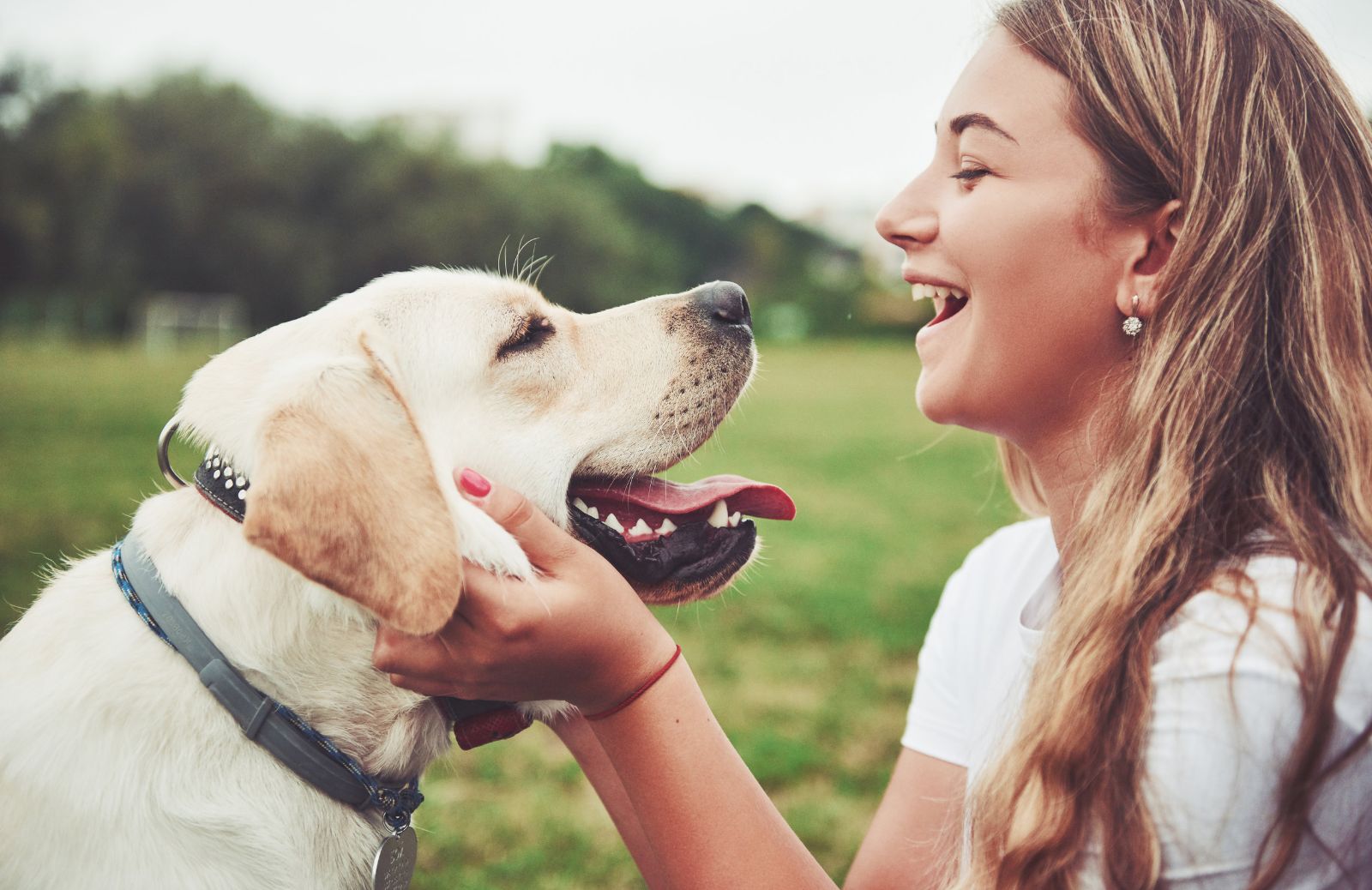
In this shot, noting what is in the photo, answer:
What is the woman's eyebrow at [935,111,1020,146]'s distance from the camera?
1.99 metres

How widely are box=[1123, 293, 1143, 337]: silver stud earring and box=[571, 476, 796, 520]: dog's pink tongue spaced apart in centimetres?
81

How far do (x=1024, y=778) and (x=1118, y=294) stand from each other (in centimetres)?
96

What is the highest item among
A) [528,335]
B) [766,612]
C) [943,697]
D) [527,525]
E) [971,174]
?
[971,174]

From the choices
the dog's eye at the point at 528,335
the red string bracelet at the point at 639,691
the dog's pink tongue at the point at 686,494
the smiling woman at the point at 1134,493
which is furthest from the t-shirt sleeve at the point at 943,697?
the dog's eye at the point at 528,335

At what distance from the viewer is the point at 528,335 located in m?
2.35

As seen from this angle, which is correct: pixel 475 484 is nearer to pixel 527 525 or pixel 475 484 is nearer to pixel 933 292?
pixel 527 525

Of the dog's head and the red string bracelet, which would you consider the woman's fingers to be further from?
the red string bracelet

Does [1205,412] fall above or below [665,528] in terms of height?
above

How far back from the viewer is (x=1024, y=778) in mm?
1641

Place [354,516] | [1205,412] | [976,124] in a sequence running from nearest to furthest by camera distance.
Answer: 1. [354,516]
2. [1205,412]
3. [976,124]

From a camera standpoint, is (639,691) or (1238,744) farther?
(639,691)

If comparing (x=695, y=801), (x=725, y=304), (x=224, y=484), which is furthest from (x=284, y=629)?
(x=725, y=304)

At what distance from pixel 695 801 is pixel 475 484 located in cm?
73

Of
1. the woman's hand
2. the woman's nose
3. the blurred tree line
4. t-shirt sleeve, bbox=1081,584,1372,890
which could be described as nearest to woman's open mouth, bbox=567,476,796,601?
the woman's hand
